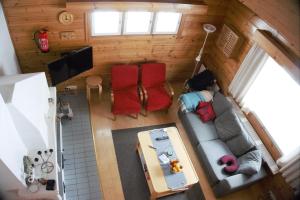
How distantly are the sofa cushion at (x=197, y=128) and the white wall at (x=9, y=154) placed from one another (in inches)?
101

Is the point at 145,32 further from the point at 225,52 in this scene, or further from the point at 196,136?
the point at 196,136

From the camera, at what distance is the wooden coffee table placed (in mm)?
3525

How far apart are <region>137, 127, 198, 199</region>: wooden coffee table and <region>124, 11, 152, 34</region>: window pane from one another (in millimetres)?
1769

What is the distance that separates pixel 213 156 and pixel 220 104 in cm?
96

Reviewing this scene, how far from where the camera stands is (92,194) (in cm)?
360

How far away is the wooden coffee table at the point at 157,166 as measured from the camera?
3525 mm

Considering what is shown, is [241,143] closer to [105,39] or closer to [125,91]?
[125,91]

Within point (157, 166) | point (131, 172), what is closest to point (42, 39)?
point (131, 172)

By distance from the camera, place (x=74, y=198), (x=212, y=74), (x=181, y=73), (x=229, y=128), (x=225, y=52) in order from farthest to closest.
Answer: (x=181, y=73) → (x=212, y=74) → (x=225, y=52) → (x=229, y=128) → (x=74, y=198)

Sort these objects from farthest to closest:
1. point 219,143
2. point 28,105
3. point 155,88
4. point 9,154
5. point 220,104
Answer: point 155,88
point 220,104
point 219,143
point 28,105
point 9,154

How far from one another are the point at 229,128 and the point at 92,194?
2.37 meters

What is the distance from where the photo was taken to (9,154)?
246cm

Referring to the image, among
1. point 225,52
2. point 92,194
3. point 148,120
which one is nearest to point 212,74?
point 225,52

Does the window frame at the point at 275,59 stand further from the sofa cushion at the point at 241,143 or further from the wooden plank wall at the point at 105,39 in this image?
the wooden plank wall at the point at 105,39
